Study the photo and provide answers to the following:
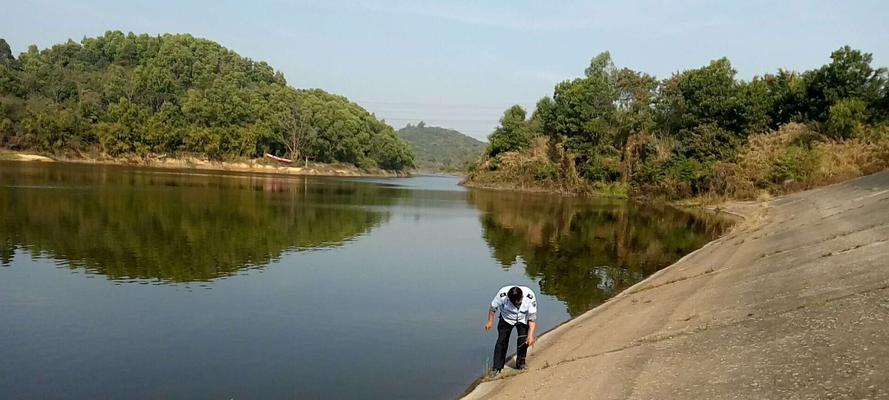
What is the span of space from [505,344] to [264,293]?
32.8 feet

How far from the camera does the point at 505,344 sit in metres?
12.0

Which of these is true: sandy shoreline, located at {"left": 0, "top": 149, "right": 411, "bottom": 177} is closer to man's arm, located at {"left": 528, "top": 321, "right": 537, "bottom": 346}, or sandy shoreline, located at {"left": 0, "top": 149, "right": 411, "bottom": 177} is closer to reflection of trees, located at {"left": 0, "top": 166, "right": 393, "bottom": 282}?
reflection of trees, located at {"left": 0, "top": 166, "right": 393, "bottom": 282}

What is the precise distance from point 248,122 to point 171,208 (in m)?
120

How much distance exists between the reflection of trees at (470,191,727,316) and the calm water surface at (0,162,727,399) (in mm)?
168

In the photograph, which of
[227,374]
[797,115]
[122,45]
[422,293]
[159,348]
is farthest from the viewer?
[122,45]

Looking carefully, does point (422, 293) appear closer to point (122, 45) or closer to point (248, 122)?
point (248, 122)

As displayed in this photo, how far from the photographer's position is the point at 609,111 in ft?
310

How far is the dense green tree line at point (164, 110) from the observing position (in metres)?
123

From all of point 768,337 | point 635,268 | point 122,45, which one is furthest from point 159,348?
point 122,45

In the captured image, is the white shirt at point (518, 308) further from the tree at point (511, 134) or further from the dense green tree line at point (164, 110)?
the dense green tree line at point (164, 110)

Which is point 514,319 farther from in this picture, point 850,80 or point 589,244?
point 850,80

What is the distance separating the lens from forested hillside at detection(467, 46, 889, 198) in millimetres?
59031

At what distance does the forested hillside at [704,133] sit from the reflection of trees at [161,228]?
140 ft

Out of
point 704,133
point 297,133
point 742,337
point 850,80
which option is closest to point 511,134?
point 704,133
